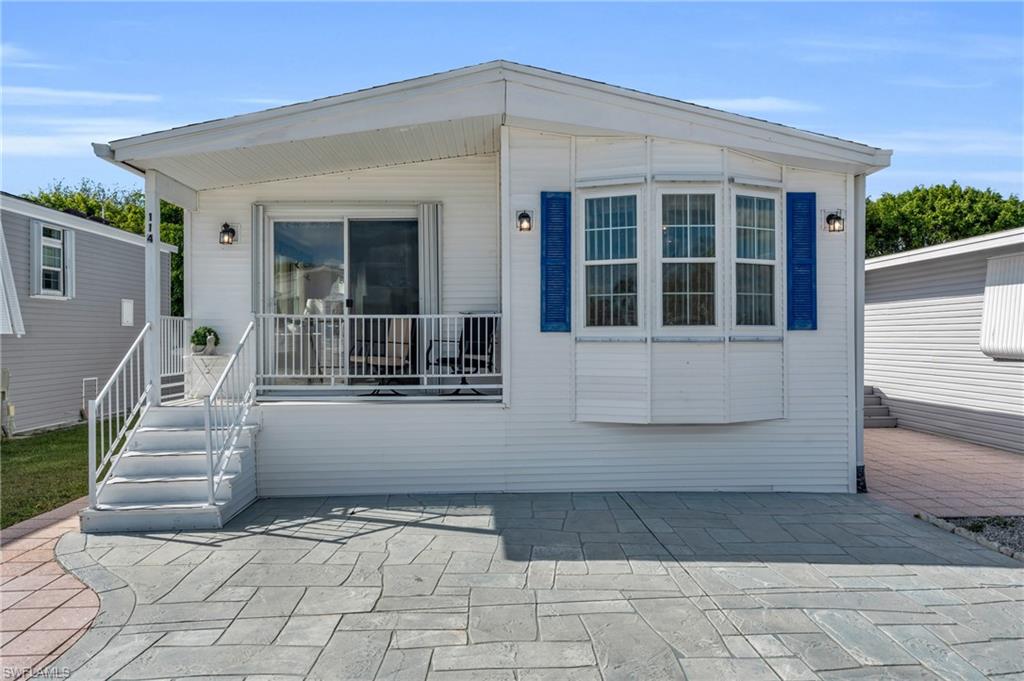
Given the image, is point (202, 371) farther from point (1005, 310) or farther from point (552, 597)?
point (1005, 310)

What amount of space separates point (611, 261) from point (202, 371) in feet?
14.7

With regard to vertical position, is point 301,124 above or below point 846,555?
above

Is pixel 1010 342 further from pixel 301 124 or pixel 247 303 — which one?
pixel 247 303

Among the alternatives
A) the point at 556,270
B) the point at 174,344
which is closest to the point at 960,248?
the point at 556,270

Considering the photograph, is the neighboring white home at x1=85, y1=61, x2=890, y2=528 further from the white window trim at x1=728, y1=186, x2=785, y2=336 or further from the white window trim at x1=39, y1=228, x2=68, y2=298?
the white window trim at x1=39, y1=228, x2=68, y2=298

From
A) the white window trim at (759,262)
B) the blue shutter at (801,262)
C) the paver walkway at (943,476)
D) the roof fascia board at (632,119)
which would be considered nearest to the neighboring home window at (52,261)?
the roof fascia board at (632,119)

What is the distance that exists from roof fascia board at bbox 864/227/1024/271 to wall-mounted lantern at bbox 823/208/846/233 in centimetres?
350

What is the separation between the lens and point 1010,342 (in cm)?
331

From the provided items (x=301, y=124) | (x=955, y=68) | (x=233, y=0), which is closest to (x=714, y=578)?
(x=301, y=124)

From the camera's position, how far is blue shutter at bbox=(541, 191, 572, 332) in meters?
6.19

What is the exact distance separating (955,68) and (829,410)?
6.47m

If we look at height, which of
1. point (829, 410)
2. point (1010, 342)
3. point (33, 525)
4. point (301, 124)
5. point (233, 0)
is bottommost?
point (33, 525)

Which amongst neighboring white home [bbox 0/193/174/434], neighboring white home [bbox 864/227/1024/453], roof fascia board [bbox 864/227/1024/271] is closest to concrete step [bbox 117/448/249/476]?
neighboring white home [bbox 0/193/174/434]

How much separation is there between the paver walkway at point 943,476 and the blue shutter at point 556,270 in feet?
11.7
